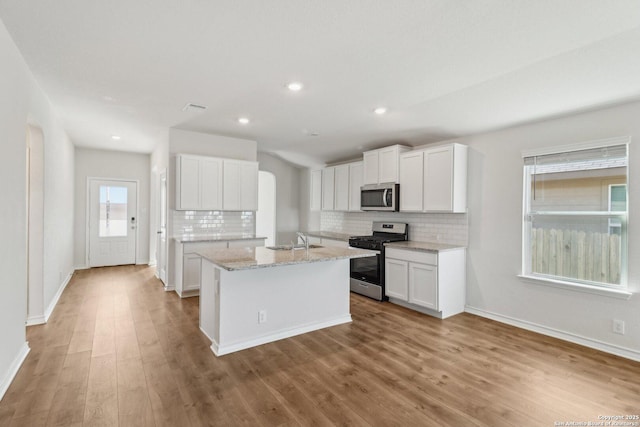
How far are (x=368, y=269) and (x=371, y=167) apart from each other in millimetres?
1640

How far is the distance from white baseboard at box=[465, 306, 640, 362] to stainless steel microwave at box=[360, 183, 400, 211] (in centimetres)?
176

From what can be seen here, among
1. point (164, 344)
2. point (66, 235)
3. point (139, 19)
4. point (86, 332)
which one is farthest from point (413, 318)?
point (66, 235)

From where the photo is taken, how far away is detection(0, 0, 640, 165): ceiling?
1935 mm

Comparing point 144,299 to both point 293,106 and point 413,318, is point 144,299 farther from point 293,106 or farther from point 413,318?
point 413,318

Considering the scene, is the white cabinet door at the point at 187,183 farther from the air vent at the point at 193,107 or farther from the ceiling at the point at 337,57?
the air vent at the point at 193,107

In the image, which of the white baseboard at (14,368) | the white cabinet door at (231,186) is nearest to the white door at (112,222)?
the white cabinet door at (231,186)

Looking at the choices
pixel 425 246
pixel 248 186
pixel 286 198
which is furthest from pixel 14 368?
pixel 286 198

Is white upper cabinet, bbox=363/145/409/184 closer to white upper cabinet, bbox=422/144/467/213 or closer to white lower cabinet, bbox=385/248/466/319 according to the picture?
white upper cabinet, bbox=422/144/467/213

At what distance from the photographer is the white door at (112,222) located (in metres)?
6.83

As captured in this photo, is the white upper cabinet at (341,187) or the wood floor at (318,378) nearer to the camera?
the wood floor at (318,378)

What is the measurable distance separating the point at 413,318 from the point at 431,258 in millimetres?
782

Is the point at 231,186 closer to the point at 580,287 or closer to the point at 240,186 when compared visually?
the point at 240,186

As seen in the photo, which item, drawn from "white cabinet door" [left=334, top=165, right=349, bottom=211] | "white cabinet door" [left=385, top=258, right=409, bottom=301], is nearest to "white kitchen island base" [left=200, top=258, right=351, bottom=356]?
"white cabinet door" [left=385, top=258, right=409, bottom=301]

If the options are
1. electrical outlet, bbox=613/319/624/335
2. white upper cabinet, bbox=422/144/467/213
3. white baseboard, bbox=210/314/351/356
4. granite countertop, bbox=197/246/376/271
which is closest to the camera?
granite countertop, bbox=197/246/376/271
